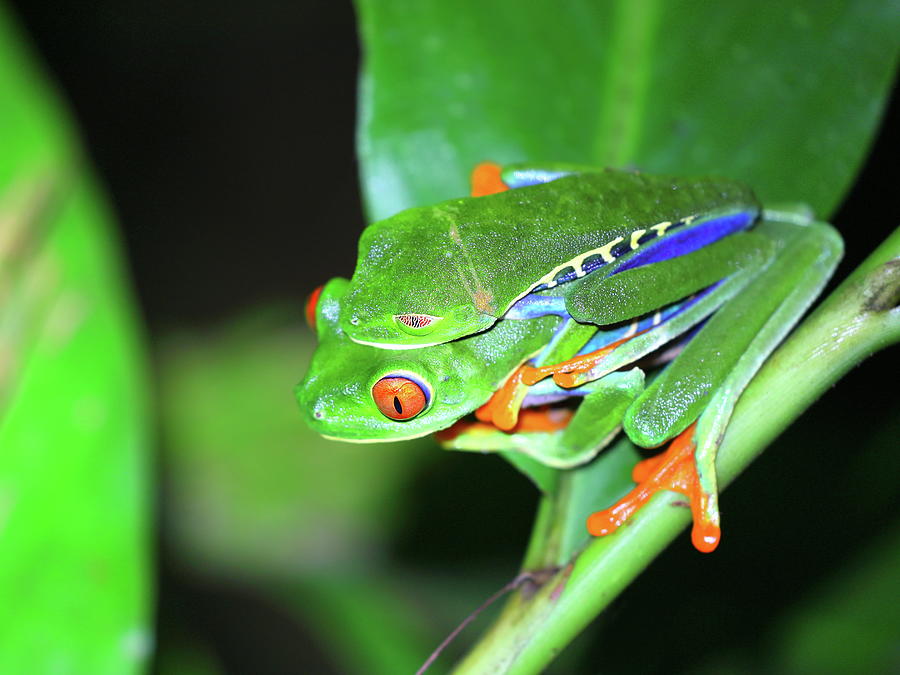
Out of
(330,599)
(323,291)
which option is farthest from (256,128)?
(323,291)

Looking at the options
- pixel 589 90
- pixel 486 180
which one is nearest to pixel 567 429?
pixel 486 180

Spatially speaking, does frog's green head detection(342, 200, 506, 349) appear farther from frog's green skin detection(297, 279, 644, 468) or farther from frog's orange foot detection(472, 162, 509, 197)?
frog's orange foot detection(472, 162, 509, 197)

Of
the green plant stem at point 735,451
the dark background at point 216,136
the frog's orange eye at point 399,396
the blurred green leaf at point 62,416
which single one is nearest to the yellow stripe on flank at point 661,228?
the green plant stem at point 735,451

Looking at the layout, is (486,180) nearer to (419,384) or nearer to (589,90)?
(589,90)

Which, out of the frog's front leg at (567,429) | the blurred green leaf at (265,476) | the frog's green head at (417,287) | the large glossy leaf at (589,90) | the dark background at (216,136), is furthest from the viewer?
the dark background at (216,136)

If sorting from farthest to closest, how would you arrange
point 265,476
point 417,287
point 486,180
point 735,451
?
point 265,476
point 486,180
point 417,287
point 735,451

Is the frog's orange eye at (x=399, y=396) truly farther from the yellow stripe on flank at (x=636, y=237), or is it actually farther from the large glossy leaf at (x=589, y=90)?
the large glossy leaf at (x=589, y=90)

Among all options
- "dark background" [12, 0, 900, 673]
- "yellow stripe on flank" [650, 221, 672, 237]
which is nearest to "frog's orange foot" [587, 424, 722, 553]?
"yellow stripe on flank" [650, 221, 672, 237]
